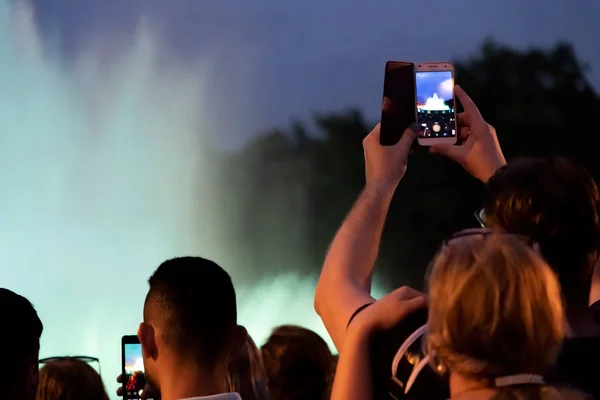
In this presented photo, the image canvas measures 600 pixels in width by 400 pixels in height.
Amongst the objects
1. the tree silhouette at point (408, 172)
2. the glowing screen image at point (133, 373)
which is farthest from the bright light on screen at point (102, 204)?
the glowing screen image at point (133, 373)

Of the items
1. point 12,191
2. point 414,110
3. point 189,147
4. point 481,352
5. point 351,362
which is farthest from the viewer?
point 189,147

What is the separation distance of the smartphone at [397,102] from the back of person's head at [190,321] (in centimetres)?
34

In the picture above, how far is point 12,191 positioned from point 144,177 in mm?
1589

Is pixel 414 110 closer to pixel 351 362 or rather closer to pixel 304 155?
pixel 351 362

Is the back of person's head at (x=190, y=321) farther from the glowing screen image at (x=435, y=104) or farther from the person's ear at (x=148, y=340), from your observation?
the glowing screen image at (x=435, y=104)

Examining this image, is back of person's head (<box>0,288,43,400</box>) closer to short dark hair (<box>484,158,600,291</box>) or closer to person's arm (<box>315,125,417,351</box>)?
person's arm (<box>315,125,417,351</box>)

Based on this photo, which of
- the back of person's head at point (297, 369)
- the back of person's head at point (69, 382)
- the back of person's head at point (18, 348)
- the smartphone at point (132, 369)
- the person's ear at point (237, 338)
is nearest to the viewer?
the back of person's head at point (18, 348)

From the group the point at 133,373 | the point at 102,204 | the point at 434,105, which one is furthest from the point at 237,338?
the point at 102,204

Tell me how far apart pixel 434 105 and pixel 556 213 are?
0.53m

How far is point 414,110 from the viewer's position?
1.50 metres

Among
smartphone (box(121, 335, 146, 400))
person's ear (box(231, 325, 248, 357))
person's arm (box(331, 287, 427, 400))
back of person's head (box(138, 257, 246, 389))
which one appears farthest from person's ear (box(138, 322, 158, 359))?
smartphone (box(121, 335, 146, 400))

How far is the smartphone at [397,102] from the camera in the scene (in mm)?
1419

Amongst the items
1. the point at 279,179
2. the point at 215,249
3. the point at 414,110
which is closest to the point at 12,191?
the point at 215,249

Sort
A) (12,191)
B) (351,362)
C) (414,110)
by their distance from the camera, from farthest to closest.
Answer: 1. (12,191)
2. (414,110)
3. (351,362)
